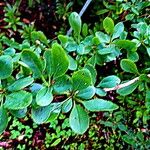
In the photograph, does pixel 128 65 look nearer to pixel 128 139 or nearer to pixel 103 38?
pixel 103 38

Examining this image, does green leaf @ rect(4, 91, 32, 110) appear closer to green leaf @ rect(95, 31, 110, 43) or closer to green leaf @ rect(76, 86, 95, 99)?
green leaf @ rect(76, 86, 95, 99)

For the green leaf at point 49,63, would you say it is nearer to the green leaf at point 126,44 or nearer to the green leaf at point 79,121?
the green leaf at point 79,121

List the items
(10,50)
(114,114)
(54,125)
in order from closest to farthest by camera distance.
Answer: (10,50) < (114,114) < (54,125)

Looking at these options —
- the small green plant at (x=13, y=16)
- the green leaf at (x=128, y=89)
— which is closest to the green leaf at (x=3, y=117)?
the green leaf at (x=128, y=89)

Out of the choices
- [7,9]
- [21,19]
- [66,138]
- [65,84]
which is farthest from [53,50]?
[21,19]

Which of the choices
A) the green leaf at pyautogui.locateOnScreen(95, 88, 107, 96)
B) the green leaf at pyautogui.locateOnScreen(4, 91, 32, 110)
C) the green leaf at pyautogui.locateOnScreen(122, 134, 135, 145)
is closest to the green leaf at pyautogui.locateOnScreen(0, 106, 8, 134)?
the green leaf at pyautogui.locateOnScreen(4, 91, 32, 110)

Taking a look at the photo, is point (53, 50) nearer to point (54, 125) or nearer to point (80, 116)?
point (80, 116)
